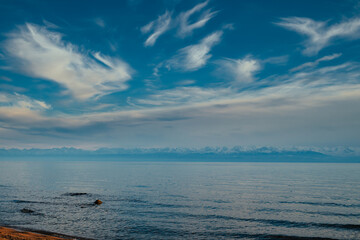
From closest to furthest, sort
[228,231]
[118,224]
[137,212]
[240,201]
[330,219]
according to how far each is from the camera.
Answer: [228,231] < [118,224] < [330,219] < [137,212] < [240,201]

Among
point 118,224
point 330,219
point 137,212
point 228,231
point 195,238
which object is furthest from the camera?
point 137,212

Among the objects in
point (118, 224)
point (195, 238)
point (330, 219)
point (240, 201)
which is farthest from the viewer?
point (240, 201)

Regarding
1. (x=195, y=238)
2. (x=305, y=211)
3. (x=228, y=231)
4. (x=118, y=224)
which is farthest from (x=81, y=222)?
(x=305, y=211)

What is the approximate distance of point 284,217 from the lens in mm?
41000

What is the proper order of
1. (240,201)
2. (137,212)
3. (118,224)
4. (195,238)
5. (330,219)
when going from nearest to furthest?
(195,238), (118,224), (330,219), (137,212), (240,201)

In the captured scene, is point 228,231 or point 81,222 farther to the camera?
point 81,222

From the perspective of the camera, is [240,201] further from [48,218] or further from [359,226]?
[48,218]

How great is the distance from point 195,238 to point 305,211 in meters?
24.9

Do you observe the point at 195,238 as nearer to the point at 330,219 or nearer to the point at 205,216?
the point at 205,216

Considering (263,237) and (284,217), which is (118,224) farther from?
(284,217)

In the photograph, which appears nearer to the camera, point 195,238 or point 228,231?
point 195,238

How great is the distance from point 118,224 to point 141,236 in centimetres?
641

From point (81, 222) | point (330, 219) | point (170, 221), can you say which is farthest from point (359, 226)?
point (81, 222)

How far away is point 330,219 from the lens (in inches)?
1556
